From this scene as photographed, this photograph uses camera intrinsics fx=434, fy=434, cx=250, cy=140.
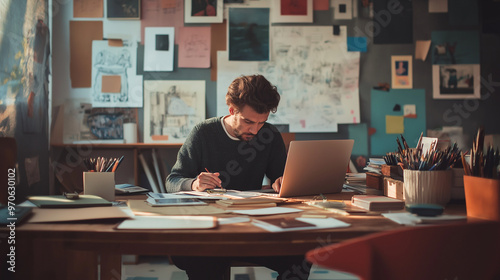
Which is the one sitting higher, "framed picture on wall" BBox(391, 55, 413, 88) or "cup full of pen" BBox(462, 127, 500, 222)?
"framed picture on wall" BBox(391, 55, 413, 88)

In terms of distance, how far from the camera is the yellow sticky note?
130 inches

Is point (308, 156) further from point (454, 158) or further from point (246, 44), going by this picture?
point (246, 44)

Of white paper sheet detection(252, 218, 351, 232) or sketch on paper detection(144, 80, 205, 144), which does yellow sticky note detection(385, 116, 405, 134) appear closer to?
sketch on paper detection(144, 80, 205, 144)

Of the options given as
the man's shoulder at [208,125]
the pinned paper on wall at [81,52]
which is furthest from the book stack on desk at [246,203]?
the pinned paper on wall at [81,52]

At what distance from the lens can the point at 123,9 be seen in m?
3.24

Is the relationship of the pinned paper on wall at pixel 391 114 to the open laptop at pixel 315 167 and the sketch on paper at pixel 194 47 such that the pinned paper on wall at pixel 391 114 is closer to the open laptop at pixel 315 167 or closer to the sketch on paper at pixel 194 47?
the sketch on paper at pixel 194 47

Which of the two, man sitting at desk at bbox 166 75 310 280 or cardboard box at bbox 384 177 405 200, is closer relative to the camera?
cardboard box at bbox 384 177 405 200

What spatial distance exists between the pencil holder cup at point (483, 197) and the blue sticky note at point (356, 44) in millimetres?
2326

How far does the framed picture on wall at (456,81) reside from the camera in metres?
3.26

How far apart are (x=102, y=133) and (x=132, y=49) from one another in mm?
665

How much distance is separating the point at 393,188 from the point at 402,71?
2078mm

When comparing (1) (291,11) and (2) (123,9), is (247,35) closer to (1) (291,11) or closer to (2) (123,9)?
(1) (291,11)

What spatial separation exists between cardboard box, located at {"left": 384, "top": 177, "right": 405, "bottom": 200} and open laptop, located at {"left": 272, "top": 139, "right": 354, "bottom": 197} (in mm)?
172

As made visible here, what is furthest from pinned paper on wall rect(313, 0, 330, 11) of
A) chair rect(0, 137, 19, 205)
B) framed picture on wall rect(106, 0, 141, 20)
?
chair rect(0, 137, 19, 205)
